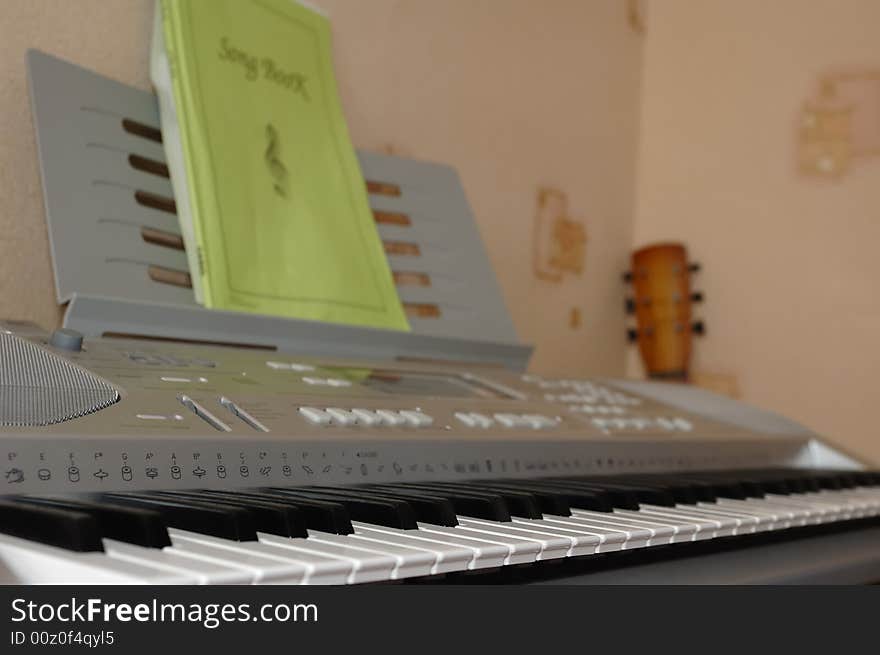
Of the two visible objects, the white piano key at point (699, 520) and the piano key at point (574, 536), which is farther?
the white piano key at point (699, 520)

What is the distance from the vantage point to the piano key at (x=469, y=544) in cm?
58

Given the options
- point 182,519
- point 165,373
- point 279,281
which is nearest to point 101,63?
point 279,281

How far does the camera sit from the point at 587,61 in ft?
8.07

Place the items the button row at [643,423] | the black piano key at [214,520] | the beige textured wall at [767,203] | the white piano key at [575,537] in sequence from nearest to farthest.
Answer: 1. the black piano key at [214,520]
2. the white piano key at [575,537]
3. the button row at [643,423]
4. the beige textured wall at [767,203]

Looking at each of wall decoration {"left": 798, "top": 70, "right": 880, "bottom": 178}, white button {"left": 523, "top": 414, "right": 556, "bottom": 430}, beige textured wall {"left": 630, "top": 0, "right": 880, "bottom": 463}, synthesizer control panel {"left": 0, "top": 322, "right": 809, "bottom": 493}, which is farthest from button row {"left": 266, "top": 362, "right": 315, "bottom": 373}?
wall decoration {"left": 798, "top": 70, "right": 880, "bottom": 178}

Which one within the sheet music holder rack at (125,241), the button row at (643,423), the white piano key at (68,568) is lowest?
the white piano key at (68,568)

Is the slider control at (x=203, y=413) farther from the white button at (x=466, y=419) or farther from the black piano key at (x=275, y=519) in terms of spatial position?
the white button at (x=466, y=419)

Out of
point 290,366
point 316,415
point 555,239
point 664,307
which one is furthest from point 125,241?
point 664,307

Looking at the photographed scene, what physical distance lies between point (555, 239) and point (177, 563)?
193 cm

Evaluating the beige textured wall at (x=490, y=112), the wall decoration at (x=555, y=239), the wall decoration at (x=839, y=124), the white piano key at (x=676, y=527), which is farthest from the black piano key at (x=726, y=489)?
the wall decoration at (x=839, y=124)

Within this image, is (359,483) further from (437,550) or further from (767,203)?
(767,203)

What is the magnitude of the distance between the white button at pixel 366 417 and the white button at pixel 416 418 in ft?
0.12

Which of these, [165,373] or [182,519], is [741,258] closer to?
[165,373]

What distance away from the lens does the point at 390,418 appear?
0.92 m
